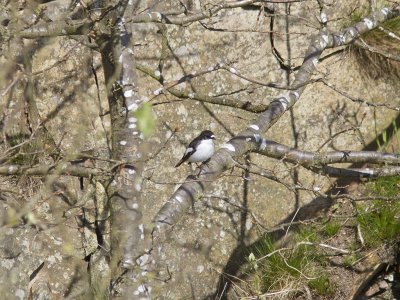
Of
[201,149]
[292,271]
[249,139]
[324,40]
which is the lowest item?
[292,271]

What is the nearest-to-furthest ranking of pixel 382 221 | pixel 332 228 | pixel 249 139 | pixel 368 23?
pixel 249 139, pixel 368 23, pixel 382 221, pixel 332 228

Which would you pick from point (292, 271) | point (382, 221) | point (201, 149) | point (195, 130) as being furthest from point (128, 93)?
point (382, 221)

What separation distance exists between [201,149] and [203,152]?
43 millimetres

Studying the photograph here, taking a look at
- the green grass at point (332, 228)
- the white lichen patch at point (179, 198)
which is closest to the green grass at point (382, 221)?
the green grass at point (332, 228)

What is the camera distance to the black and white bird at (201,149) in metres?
4.86

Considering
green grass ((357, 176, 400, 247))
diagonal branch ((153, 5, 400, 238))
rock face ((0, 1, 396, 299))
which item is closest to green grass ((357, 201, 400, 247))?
green grass ((357, 176, 400, 247))

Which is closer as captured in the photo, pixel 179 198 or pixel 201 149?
pixel 179 198

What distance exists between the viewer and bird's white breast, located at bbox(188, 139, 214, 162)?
485cm

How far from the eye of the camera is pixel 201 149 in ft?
16.1

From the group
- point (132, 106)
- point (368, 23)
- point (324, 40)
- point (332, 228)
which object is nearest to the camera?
point (132, 106)

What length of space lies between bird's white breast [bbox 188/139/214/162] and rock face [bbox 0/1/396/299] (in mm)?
301

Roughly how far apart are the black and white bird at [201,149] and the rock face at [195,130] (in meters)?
0.26

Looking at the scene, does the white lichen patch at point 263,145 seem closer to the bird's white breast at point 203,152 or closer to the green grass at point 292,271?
the bird's white breast at point 203,152

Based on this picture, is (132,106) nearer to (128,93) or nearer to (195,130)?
(128,93)
